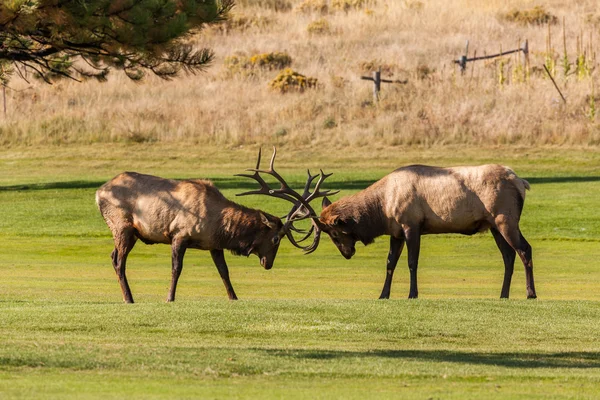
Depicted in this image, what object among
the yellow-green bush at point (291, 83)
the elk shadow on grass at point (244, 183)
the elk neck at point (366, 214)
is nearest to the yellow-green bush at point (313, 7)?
the yellow-green bush at point (291, 83)

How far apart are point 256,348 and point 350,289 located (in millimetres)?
6706

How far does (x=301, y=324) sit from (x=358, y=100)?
35.3m

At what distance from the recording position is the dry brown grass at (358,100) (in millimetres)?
44906

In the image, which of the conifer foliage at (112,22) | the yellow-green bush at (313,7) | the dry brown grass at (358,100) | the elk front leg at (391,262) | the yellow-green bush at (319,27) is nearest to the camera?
the elk front leg at (391,262)

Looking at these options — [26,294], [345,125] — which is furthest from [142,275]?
[345,125]

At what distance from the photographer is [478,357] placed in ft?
39.4

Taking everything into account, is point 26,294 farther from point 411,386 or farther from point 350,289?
point 411,386

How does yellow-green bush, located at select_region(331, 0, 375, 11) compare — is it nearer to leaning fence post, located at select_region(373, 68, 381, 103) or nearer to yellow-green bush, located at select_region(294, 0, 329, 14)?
yellow-green bush, located at select_region(294, 0, 329, 14)

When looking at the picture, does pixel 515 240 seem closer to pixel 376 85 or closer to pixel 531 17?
pixel 376 85

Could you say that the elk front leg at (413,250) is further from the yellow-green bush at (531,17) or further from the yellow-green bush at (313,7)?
the yellow-green bush at (313,7)

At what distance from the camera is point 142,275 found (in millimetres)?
20500

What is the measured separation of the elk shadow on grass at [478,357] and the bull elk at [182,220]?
507cm

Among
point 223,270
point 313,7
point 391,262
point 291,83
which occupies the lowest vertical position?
point 291,83

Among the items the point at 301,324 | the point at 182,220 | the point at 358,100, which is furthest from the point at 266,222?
the point at 358,100
